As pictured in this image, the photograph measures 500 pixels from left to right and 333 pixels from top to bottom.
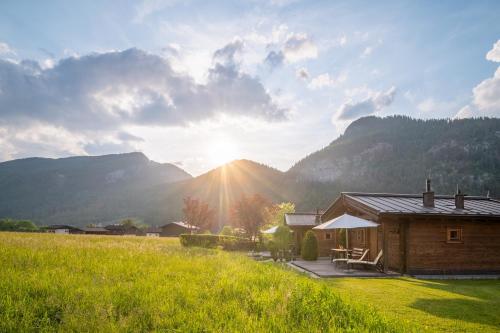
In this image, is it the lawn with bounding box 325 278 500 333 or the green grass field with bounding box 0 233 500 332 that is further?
the lawn with bounding box 325 278 500 333

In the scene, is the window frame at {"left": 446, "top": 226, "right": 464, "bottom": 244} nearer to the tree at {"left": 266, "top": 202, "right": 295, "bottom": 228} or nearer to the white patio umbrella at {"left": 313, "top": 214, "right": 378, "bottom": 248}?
the white patio umbrella at {"left": 313, "top": 214, "right": 378, "bottom": 248}

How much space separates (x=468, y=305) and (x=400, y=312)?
9.27ft

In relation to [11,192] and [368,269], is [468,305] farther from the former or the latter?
[11,192]

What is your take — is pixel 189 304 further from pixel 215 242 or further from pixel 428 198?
pixel 215 242

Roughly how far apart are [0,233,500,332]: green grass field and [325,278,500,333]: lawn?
0.03 meters

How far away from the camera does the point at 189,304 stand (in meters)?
6.34

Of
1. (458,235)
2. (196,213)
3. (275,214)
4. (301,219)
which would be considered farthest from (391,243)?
(196,213)

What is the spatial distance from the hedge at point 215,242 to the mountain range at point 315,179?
66.0m

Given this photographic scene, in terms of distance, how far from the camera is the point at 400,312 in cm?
814

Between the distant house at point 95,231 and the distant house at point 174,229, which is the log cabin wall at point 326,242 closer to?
the distant house at point 174,229

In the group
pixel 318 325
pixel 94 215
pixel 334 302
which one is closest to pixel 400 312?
pixel 334 302

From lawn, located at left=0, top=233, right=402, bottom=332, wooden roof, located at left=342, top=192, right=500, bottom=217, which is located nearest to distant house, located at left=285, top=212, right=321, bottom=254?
wooden roof, located at left=342, top=192, right=500, bottom=217

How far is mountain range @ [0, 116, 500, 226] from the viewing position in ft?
335

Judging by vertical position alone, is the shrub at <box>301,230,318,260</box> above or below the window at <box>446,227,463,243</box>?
below
